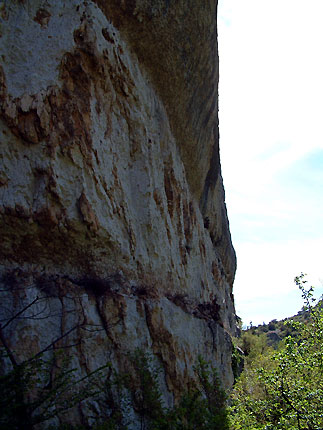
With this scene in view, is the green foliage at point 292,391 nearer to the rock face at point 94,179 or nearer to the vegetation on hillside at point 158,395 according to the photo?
the vegetation on hillside at point 158,395

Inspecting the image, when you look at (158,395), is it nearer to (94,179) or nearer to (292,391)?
(292,391)

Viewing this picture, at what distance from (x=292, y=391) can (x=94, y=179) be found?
451 centimetres

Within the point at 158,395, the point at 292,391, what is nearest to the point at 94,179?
the point at 158,395

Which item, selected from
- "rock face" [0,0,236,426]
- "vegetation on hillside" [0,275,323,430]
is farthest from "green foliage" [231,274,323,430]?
"rock face" [0,0,236,426]

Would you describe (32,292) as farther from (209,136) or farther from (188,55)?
(209,136)

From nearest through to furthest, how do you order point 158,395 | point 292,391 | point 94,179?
point 158,395 → point 94,179 → point 292,391

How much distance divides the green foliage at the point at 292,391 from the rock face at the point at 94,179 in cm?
118

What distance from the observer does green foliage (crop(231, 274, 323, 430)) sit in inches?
210

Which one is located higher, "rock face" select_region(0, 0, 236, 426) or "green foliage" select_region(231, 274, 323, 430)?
"rock face" select_region(0, 0, 236, 426)

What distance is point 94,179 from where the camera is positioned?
515 cm

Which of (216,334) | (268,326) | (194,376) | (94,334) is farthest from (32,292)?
(268,326)

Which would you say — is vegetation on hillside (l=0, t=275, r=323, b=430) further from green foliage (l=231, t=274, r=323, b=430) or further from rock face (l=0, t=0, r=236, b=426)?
rock face (l=0, t=0, r=236, b=426)

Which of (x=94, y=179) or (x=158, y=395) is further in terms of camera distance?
(x=94, y=179)

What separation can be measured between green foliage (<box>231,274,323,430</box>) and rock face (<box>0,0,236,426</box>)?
118 centimetres
